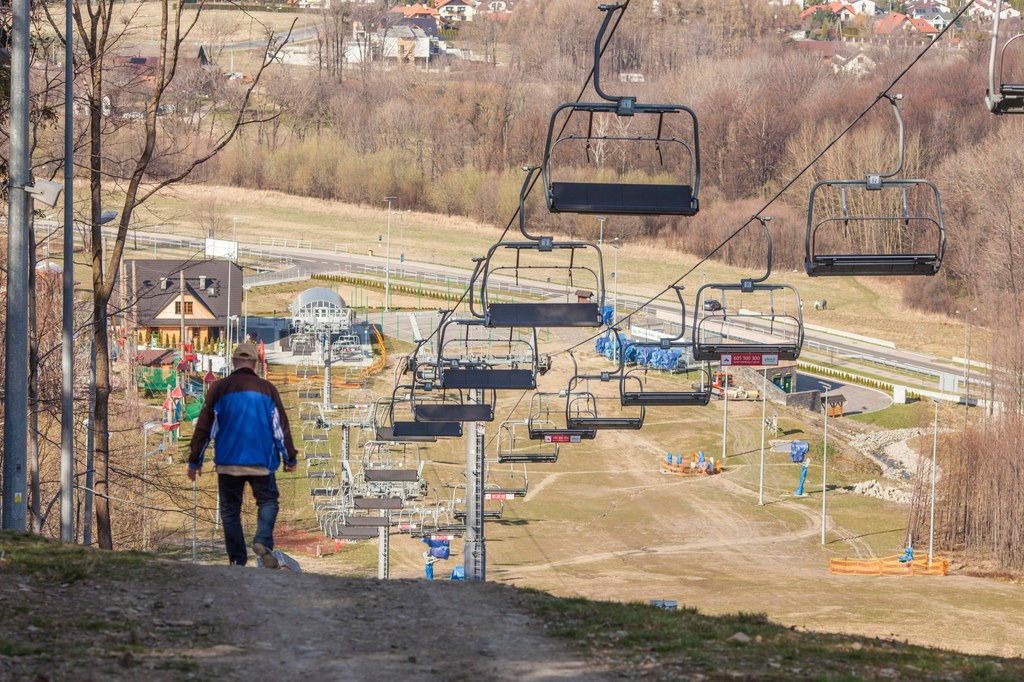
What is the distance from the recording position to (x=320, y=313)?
63875 millimetres

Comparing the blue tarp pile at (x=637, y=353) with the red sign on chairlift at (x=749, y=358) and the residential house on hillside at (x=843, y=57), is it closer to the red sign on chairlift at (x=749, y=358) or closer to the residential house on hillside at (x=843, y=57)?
the red sign on chairlift at (x=749, y=358)

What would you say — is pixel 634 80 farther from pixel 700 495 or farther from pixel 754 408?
pixel 700 495

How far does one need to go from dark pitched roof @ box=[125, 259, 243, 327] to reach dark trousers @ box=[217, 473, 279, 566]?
169 feet

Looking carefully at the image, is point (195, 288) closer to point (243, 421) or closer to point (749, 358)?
point (749, 358)

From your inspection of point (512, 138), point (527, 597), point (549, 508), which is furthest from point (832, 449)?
point (512, 138)

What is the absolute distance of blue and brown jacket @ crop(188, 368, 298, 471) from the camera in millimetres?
10406

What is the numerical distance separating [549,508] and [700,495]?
5801mm

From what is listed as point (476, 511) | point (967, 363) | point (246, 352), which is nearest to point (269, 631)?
point (246, 352)

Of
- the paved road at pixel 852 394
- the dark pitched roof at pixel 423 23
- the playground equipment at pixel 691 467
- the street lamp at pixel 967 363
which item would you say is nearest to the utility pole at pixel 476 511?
the playground equipment at pixel 691 467

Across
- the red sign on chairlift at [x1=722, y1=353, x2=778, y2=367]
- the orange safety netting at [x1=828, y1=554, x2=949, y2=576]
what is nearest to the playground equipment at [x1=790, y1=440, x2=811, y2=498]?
the orange safety netting at [x1=828, y1=554, x2=949, y2=576]

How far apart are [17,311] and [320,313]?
51013 mm

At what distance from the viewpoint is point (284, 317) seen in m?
69.9

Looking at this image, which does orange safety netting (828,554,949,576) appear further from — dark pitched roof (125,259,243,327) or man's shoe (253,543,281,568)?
dark pitched roof (125,259,243,327)

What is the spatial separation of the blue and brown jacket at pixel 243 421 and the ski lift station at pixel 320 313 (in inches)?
1966
